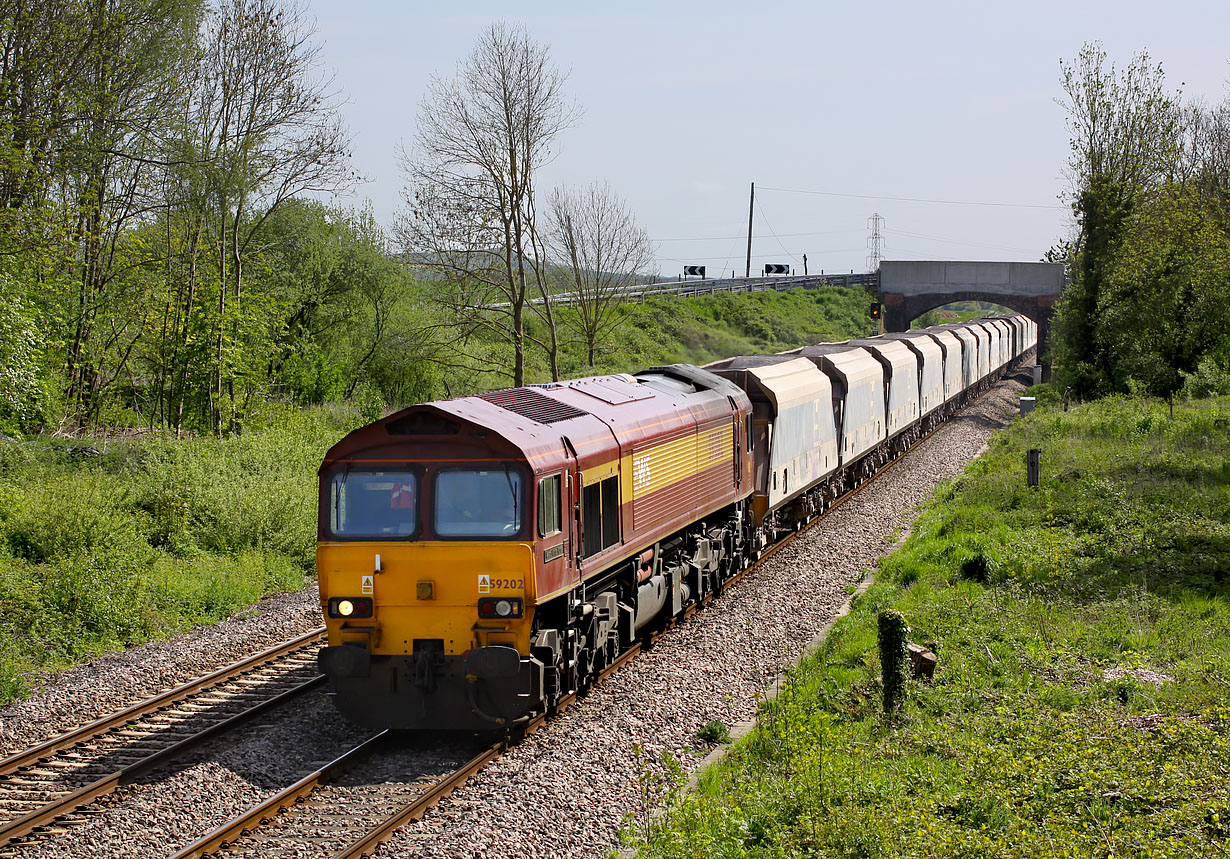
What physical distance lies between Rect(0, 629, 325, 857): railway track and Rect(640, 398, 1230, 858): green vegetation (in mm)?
5266

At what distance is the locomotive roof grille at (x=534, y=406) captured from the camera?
11.8 meters

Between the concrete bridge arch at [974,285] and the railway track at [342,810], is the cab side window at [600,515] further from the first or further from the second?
the concrete bridge arch at [974,285]

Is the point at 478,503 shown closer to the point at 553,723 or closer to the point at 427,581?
the point at 427,581

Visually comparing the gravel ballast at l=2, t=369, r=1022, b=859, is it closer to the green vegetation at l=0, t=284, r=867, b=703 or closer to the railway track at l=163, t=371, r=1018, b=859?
the railway track at l=163, t=371, r=1018, b=859

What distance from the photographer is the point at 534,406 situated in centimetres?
1220

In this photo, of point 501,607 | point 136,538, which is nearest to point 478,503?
point 501,607

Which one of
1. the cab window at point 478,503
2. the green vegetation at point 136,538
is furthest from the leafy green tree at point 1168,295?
the cab window at point 478,503

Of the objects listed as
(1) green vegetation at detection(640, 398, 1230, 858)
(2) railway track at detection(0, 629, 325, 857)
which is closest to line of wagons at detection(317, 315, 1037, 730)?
(2) railway track at detection(0, 629, 325, 857)

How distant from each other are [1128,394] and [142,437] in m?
31.6

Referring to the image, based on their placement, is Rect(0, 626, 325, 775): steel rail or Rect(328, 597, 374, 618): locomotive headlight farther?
Rect(328, 597, 374, 618): locomotive headlight

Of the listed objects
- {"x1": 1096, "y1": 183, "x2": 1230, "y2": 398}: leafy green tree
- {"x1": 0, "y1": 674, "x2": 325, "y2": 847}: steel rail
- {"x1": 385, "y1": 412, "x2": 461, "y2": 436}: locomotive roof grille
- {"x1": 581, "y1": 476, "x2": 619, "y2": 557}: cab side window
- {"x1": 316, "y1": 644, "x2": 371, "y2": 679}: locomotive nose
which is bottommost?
{"x1": 0, "y1": 674, "x2": 325, "y2": 847}: steel rail

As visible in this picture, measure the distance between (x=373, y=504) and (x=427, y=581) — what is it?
1.00m

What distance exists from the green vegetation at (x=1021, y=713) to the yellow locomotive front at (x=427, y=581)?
2.51m

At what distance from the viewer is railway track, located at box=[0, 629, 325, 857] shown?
927cm
